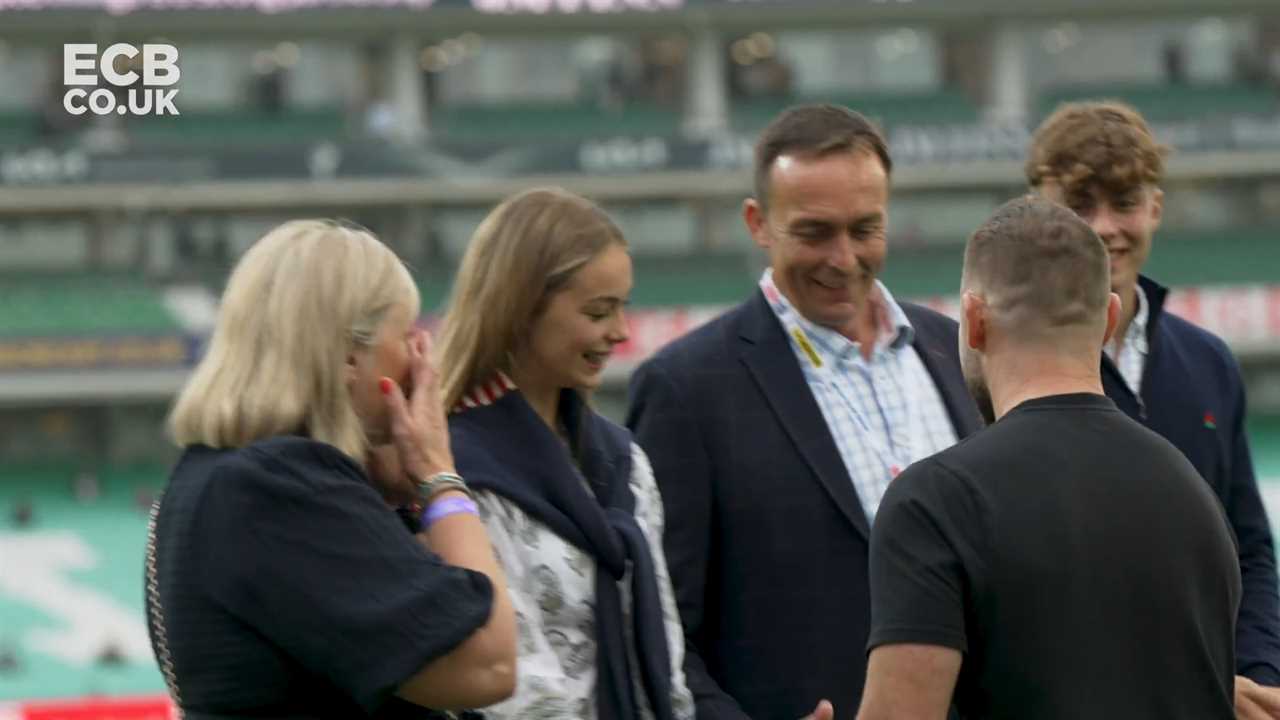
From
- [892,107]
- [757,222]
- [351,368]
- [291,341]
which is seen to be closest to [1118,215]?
[757,222]

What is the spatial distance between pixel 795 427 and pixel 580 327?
61cm

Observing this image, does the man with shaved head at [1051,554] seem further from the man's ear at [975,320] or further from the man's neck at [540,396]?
the man's neck at [540,396]

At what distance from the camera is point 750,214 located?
4324 mm

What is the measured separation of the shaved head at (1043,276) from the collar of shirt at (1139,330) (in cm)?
140

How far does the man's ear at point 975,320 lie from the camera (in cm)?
309

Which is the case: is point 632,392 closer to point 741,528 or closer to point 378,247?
point 741,528

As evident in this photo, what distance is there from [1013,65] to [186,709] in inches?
1228

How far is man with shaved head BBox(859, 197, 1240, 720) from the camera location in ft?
9.44

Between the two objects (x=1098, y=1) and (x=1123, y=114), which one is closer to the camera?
(x=1123, y=114)

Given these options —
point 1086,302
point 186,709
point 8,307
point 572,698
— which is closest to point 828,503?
point 572,698

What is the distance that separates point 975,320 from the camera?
310cm

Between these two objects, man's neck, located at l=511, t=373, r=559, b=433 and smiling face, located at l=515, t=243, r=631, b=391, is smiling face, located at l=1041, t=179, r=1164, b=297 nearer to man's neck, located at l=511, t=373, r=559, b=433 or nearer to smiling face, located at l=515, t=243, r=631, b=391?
smiling face, located at l=515, t=243, r=631, b=391

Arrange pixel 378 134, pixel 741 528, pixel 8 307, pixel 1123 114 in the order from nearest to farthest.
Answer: pixel 741 528
pixel 1123 114
pixel 8 307
pixel 378 134

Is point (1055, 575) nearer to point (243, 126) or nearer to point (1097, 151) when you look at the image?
point (1097, 151)
